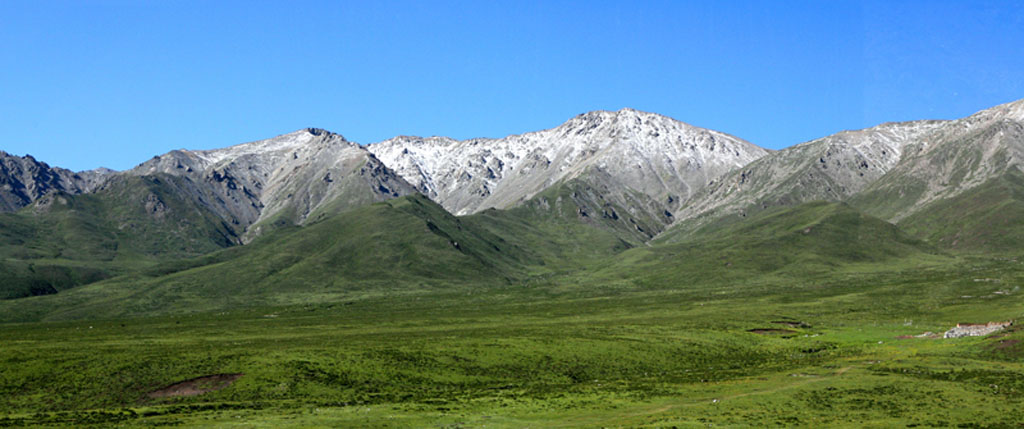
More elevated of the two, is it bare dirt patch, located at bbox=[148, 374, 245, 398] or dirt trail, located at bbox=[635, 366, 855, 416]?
bare dirt patch, located at bbox=[148, 374, 245, 398]

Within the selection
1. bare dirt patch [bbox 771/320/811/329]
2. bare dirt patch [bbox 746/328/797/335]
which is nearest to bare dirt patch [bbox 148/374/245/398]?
bare dirt patch [bbox 746/328/797/335]

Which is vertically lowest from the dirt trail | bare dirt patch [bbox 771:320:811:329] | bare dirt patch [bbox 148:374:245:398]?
bare dirt patch [bbox 771:320:811:329]

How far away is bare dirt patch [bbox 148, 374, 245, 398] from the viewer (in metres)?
104

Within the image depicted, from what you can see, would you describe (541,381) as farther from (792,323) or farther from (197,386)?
(792,323)

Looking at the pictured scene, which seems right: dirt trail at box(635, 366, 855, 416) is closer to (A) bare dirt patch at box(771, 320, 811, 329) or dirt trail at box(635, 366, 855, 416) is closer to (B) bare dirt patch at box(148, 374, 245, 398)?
(B) bare dirt patch at box(148, 374, 245, 398)

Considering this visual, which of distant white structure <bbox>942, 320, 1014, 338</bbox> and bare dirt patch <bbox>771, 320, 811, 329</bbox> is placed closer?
distant white structure <bbox>942, 320, 1014, 338</bbox>

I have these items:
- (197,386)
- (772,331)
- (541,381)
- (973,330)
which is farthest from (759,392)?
(772,331)

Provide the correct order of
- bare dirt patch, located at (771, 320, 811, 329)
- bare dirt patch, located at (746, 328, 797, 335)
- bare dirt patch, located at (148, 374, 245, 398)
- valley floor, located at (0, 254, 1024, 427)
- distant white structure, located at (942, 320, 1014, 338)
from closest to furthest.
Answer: valley floor, located at (0, 254, 1024, 427)
bare dirt patch, located at (148, 374, 245, 398)
distant white structure, located at (942, 320, 1014, 338)
bare dirt patch, located at (746, 328, 797, 335)
bare dirt patch, located at (771, 320, 811, 329)

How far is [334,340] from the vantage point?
14950cm

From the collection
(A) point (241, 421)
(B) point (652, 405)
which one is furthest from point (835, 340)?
(A) point (241, 421)

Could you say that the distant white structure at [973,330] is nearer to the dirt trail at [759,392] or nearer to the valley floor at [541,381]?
the valley floor at [541,381]

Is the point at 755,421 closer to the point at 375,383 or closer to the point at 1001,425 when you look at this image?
the point at 1001,425

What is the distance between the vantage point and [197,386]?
346ft

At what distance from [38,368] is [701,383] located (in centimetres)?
9426
